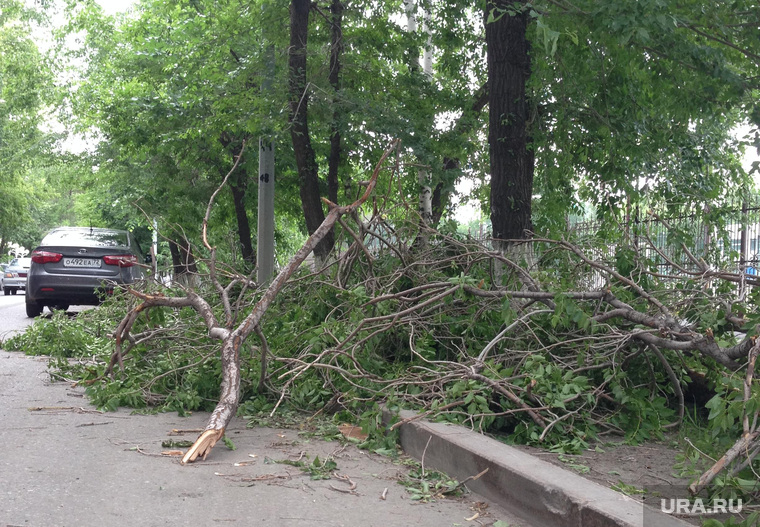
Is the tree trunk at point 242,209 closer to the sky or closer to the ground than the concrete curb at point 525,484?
closer to the sky

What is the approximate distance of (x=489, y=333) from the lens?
6.57 m

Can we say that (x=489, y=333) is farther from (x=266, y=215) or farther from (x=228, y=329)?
(x=266, y=215)

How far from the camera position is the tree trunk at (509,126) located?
9.39 meters

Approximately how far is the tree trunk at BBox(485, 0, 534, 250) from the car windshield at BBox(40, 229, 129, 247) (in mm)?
8573

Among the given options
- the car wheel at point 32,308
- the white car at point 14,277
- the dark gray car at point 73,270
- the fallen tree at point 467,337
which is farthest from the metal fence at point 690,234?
the white car at point 14,277

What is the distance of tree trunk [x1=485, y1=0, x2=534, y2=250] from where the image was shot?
939 centimetres

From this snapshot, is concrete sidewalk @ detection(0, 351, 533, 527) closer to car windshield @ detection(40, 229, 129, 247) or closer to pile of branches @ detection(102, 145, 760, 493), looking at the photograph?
pile of branches @ detection(102, 145, 760, 493)

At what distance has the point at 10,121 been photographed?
37.5m

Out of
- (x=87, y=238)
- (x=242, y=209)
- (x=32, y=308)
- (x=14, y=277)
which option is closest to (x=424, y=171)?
(x=242, y=209)

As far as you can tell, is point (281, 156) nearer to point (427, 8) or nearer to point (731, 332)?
point (427, 8)

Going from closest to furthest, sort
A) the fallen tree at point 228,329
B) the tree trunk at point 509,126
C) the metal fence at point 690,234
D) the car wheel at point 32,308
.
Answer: the fallen tree at point 228,329, the metal fence at point 690,234, the tree trunk at point 509,126, the car wheel at point 32,308

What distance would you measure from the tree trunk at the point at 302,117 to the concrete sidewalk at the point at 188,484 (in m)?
6.97

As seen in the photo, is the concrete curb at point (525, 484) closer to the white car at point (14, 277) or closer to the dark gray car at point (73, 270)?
the dark gray car at point (73, 270)

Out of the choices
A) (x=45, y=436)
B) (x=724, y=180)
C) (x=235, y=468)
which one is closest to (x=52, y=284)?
(x=45, y=436)
